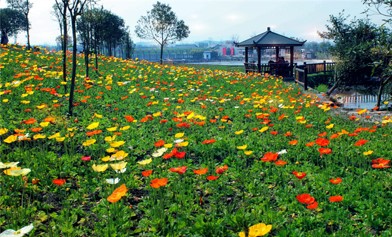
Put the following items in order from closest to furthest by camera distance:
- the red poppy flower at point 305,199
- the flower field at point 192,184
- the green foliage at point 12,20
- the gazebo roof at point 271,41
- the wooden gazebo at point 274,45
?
the red poppy flower at point 305,199 < the flower field at point 192,184 < the wooden gazebo at point 274,45 < the gazebo roof at point 271,41 < the green foliage at point 12,20

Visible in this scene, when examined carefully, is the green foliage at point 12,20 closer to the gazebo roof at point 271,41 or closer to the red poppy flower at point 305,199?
the gazebo roof at point 271,41

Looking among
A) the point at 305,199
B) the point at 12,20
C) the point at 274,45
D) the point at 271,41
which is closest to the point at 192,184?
the point at 305,199

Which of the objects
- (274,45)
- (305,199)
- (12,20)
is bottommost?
(305,199)

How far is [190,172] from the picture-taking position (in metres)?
4.50

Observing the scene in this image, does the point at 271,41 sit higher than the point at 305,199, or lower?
higher

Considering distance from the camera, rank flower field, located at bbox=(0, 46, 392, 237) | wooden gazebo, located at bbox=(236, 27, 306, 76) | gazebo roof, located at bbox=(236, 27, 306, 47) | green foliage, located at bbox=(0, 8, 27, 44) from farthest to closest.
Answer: green foliage, located at bbox=(0, 8, 27, 44) → gazebo roof, located at bbox=(236, 27, 306, 47) → wooden gazebo, located at bbox=(236, 27, 306, 76) → flower field, located at bbox=(0, 46, 392, 237)

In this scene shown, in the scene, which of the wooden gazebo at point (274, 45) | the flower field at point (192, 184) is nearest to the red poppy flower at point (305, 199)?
the flower field at point (192, 184)

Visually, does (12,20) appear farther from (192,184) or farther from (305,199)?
(305,199)

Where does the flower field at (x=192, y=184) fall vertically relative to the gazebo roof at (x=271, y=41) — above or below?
below

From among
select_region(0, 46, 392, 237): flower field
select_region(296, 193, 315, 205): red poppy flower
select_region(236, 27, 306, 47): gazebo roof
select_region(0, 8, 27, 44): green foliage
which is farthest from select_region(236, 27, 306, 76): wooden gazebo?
select_region(0, 8, 27, 44): green foliage

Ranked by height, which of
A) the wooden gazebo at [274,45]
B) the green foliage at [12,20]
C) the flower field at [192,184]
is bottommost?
the flower field at [192,184]

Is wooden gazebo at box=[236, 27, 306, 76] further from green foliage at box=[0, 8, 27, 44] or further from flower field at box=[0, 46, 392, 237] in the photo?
green foliage at box=[0, 8, 27, 44]

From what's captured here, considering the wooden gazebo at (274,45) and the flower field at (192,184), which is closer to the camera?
the flower field at (192,184)

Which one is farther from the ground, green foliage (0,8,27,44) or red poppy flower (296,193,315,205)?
green foliage (0,8,27,44)
